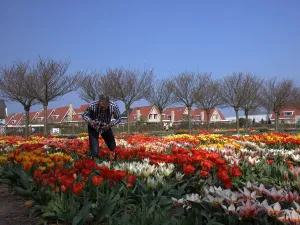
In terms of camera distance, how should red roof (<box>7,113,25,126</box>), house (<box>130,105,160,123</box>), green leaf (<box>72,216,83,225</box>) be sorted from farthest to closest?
1. red roof (<box>7,113,25,126</box>)
2. house (<box>130,105,160,123</box>)
3. green leaf (<box>72,216,83,225</box>)

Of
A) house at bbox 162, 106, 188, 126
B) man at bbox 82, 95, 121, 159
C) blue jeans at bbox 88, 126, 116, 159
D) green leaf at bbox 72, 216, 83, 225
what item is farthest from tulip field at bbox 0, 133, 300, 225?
house at bbox 162, 106, 188, 126

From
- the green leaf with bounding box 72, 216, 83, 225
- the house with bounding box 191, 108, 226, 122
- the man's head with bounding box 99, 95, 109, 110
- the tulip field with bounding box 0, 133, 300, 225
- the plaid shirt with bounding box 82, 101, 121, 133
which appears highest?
the house with bounding box 191, 108, 226, 122

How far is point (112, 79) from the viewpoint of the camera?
2631cm

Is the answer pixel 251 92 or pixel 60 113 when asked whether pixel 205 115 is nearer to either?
pixel 60 113

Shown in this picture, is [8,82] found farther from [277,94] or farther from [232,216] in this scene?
[277,94]

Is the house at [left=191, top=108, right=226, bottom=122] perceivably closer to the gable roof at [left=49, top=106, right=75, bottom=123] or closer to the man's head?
the gable roof at [left=49, top=106, right=75, bottom=123]

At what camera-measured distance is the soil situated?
3.25m

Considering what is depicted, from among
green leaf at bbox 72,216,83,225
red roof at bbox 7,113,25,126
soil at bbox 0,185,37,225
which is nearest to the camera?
green leaf at bbox 72,216,83,225

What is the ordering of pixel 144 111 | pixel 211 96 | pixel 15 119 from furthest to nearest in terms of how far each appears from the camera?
pixel 15 119 < pixel 144 111 < pixel 211 96

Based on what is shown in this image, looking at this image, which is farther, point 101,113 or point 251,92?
point 251,92

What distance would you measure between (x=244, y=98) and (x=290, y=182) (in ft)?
83.2

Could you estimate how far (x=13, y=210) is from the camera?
3.68 metres

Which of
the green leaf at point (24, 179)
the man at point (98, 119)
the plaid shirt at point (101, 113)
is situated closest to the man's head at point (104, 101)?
the man at point (98, 119)

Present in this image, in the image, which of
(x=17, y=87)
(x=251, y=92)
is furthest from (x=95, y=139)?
(x=251, y=92)
